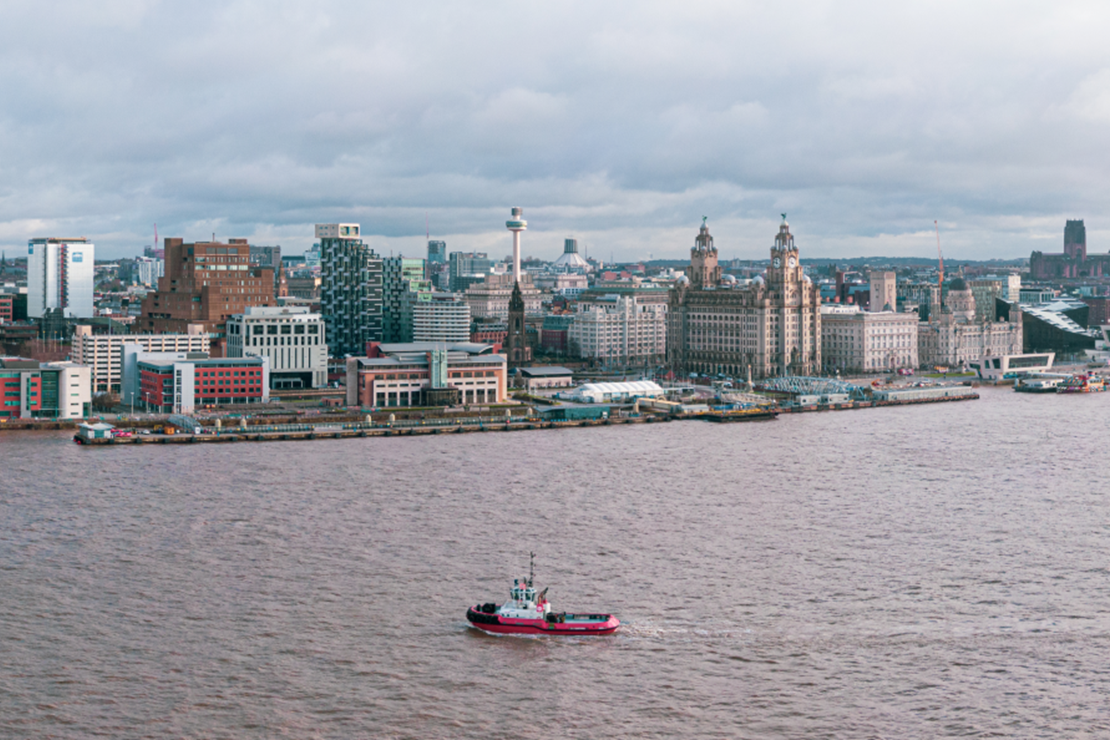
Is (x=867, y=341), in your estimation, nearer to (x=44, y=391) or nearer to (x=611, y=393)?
(x=611, y=393)

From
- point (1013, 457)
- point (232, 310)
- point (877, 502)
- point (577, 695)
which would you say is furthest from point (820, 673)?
point (232, 310)

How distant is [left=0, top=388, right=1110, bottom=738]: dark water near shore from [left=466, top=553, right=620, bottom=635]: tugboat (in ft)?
1.21

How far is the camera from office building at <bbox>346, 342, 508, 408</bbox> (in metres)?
78.6

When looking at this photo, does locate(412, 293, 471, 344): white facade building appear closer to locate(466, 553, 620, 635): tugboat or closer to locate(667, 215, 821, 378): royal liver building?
locate(667, 215, 821, 378): royal liver building

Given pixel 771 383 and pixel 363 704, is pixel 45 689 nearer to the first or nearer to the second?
pixel 363 704

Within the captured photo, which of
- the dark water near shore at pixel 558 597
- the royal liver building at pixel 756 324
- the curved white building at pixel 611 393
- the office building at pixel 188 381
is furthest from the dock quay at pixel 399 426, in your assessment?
the royal liver building at pixel 756 324

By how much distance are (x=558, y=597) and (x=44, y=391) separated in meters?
44.3

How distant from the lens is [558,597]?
114 feet

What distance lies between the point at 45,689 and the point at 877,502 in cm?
2831

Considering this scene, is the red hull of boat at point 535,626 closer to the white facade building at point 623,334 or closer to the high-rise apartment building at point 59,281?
the white facade building at point 623,334

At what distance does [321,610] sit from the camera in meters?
33.6

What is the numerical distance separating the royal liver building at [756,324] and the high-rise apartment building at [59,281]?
54.5m

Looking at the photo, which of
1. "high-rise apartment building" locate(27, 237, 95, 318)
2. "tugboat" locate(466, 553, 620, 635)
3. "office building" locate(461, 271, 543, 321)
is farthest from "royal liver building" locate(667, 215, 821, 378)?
"tugboat" locate(466, 553, 620, 635)

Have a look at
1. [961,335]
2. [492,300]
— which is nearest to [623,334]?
[961,335]
